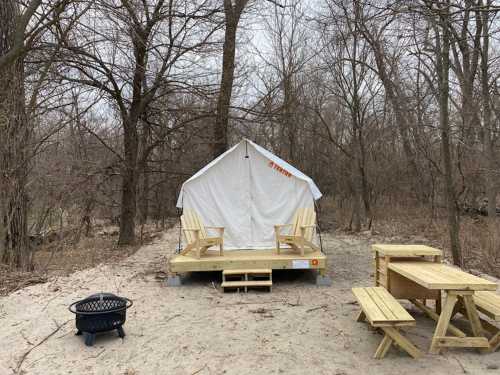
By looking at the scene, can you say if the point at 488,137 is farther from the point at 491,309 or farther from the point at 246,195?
the point at 491,309

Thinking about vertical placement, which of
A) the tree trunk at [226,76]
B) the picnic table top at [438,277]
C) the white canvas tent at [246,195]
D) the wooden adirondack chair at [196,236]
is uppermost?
the tree trunk at [226,76]

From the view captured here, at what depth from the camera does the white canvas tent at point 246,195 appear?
8500 millimetres

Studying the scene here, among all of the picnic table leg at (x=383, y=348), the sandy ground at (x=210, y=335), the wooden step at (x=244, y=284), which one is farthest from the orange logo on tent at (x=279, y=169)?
the picnic table leg at (x=383, y=348)

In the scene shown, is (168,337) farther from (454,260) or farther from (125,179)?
(125,179)

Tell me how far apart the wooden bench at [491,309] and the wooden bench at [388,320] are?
2.30ft

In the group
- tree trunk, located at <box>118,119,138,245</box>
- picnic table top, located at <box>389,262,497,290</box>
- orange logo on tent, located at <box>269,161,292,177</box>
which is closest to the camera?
picnic table top, located at <box>389,262,497,290</box>

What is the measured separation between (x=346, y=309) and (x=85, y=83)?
711 centimetres

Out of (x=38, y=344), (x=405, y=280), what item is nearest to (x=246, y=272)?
(x=405, y=280)

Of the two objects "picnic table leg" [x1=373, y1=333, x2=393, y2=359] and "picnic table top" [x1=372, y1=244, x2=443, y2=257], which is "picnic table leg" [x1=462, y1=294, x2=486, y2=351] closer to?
"picnic table leg" [x1=373, y1=333, x2=393, y2=359]

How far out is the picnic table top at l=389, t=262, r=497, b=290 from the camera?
12.5 feet

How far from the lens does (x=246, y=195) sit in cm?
857

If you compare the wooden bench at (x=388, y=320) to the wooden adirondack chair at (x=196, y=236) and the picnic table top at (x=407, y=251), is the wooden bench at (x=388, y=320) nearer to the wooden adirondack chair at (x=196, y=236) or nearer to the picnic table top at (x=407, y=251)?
the picnic table top at (x=407, y=251)

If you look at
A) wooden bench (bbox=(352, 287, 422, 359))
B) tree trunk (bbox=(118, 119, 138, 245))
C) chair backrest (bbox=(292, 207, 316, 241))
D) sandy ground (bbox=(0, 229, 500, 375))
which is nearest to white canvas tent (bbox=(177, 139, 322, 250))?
chair backrest (bbox=(292, 207, 316, 241))

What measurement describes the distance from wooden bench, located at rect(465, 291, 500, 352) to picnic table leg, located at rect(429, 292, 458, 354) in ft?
1.16
